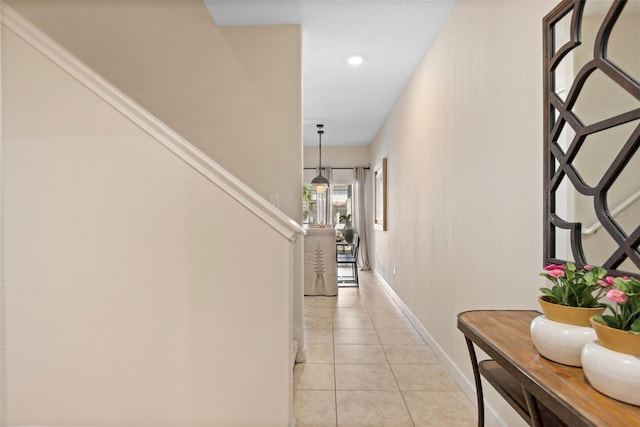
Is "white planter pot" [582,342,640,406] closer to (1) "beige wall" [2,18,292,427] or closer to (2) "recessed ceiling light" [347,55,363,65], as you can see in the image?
(1) "beige wall" [2,18,292,427]

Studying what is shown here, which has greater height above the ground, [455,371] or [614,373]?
[614,373]

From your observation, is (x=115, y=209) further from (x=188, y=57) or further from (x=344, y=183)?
(x=344, y=183)

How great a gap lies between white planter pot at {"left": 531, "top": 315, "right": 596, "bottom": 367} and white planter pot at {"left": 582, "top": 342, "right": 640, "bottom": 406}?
0.09 metres

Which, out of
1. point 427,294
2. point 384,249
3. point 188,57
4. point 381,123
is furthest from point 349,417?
point 381,123

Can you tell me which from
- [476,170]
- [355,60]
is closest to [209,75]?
[355,60]

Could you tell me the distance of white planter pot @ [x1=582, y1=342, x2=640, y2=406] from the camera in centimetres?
68

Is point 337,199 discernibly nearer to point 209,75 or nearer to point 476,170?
point 209,75

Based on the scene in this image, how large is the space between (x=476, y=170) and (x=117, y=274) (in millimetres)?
2030

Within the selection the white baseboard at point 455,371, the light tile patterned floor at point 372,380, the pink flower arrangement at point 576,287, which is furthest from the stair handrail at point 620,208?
the light tile patterned floor at point 372,380

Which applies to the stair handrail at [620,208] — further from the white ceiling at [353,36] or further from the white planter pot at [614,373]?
the white ceiling at [353,36]

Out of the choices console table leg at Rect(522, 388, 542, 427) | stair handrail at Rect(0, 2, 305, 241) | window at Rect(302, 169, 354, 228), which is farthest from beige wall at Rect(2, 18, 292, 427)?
window at Rect(302, 169, 354, 228)

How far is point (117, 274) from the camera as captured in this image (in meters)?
1.63

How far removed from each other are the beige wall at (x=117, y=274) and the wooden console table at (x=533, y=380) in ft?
2.90

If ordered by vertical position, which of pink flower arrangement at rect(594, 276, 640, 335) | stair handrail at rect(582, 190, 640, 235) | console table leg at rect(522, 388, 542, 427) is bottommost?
console table leg at rect(522, 388, 542, 427)
